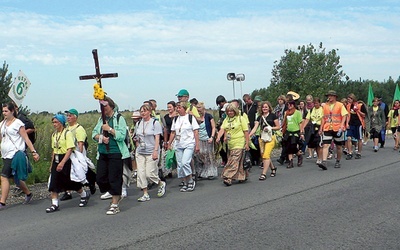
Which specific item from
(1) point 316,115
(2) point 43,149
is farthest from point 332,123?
(2) point 43,149

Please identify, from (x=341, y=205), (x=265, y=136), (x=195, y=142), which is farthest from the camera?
(x=265, y=136)

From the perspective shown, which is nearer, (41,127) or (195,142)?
(195,142)

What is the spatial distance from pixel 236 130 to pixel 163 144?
5.98 ft

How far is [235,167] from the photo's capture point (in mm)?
9883

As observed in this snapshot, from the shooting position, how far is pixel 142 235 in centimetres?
615

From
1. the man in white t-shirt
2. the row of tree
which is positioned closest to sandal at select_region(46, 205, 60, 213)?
the man in white t-shirt

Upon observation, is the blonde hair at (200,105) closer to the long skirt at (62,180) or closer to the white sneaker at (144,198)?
the white sneaker at (144,198)

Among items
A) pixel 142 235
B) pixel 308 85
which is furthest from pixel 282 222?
pixel 308 85

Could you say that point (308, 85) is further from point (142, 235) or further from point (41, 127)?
point (142, 235)

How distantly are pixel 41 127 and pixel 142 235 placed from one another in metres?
10.2

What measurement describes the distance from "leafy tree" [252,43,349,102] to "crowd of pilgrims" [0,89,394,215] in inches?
1194

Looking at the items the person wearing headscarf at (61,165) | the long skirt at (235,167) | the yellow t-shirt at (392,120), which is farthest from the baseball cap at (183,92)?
the yellow t-shirt at (392,120)

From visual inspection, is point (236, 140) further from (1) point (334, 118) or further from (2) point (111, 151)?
(2) point (111, 151)

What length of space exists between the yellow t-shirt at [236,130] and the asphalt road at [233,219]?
896mm
